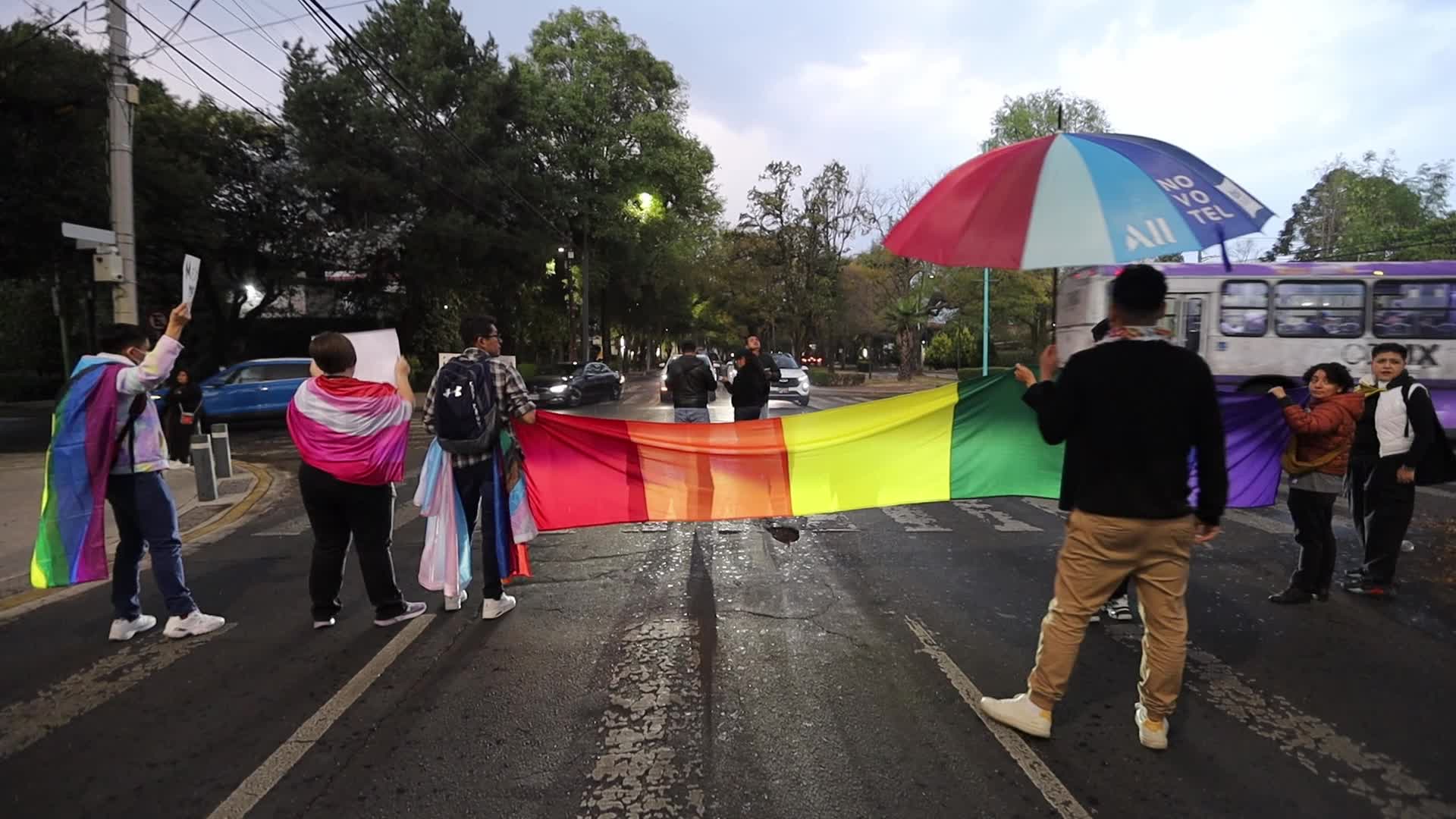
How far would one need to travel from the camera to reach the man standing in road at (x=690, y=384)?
7719mm

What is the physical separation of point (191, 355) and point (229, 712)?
101ft

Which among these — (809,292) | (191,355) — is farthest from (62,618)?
(809,292)

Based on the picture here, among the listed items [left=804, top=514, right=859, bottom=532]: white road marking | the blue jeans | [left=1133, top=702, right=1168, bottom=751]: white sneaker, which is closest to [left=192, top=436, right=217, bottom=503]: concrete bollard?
the blue jeans

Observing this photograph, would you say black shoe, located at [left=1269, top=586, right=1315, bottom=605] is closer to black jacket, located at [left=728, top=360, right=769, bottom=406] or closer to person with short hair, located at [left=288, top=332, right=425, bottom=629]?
black jacket, located at [left=728, top=360, right=769, bottom=406]

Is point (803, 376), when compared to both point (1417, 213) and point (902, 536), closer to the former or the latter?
point (902, 536)

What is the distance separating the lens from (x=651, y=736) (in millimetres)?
3375

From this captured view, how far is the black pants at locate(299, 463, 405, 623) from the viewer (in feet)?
14.7

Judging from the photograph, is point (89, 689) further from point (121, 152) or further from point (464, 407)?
point (121, 152)

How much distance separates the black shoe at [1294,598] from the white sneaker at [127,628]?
282 inches

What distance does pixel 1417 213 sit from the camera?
147 feet

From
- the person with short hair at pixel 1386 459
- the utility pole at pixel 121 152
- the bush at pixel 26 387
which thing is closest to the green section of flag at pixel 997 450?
the person with short hair at pixel 1386 459

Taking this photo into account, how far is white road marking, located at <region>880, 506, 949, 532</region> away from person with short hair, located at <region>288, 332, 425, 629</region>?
4440mm

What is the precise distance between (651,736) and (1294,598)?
4.44m

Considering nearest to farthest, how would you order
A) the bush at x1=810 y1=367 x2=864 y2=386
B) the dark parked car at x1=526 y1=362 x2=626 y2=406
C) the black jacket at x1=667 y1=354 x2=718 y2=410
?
1. the black jacket at x1=667 y1=354 x2=718 y2=410
2. the dark parked car at x1=526 y1=362 x2=626 y2=406
3. the bush at x1=810 y1=367 x2=864 y2=386
